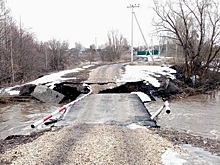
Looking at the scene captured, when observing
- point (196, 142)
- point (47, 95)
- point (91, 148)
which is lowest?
point (47, 95)

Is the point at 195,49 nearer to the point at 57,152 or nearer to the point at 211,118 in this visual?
the point at 211,118

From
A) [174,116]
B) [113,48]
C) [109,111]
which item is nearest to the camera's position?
[109,111]

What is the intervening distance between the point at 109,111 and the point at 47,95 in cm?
695

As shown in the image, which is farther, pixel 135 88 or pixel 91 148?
pixel 135 88

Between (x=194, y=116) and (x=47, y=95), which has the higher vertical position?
(x=47, y=95)

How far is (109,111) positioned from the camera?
11742mm

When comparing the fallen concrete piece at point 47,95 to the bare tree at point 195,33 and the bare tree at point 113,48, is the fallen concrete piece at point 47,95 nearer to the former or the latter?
the bare tree at point 195,33

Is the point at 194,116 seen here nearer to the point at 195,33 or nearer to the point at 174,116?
the point at 174,116

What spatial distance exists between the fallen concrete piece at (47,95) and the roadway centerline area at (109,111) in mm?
2869

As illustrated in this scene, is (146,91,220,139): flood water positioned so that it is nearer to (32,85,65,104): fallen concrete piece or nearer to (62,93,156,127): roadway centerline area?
(62,93,156,127): roadway centerline area

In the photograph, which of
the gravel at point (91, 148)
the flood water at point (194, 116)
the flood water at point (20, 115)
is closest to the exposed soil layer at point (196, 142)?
the gravel at point (91, 148)

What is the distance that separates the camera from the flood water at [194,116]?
1102 centimetres

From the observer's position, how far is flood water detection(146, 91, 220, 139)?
1102 centimetres

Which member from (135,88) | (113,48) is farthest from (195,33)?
(113,48)
